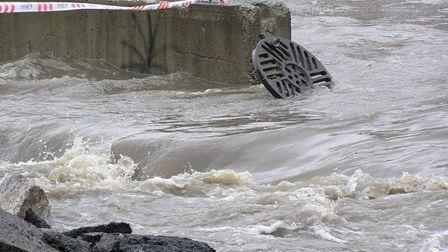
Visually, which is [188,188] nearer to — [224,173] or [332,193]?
[224,173]

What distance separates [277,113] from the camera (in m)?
10.3

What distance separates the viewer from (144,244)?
500cm

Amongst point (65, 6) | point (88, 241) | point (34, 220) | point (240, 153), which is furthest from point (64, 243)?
point (65, 6)

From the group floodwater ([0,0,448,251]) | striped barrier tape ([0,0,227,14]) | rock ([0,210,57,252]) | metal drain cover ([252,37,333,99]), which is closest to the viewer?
rock ([0,210,57,252])

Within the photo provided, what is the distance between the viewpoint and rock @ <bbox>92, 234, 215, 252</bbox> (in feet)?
16.1

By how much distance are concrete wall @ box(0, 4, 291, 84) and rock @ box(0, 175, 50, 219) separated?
6.15m

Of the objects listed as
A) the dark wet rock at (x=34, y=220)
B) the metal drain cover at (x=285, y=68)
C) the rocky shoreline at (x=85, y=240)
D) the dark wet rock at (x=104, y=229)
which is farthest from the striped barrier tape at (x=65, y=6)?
the rocky shoreline at (x=85, y=240)

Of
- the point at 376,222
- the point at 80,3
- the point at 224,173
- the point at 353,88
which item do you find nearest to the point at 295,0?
the point at 80,3

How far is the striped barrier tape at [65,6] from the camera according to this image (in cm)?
1345

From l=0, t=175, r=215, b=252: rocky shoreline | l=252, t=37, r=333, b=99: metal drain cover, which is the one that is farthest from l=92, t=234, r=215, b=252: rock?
l=252, t=37, r=333, b=99: metal drain cover

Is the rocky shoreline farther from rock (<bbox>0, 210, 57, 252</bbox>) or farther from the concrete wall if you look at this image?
the concrete wall

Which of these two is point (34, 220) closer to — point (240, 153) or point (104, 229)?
point (104, 229)

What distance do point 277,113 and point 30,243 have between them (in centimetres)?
576

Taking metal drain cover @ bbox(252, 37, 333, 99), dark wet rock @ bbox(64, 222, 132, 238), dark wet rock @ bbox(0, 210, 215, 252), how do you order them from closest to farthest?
dark wet rock @ bbox(0, 210, 215, 252), dark wet rock @ bbox(64, 222, 132, 238), metal drain cover @ bbox(252, 37, 333, 99)
